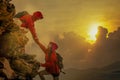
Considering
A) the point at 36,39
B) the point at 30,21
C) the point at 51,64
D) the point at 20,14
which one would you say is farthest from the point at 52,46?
the point at 20,14

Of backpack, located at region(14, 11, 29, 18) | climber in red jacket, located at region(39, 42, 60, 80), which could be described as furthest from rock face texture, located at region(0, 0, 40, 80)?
climber in red jacket, located at region(39, 42, 60, 80)

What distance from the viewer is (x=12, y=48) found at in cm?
6162

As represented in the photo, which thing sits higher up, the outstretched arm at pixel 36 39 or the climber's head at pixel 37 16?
the climber's head at pixel 37 16

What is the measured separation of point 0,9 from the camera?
2381 inches

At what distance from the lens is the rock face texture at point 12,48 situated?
60.6 metres

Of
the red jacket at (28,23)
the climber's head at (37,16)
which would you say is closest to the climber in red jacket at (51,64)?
the red jacket at (28,23)

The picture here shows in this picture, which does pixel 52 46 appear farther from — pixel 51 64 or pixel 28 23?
pixel 28 23

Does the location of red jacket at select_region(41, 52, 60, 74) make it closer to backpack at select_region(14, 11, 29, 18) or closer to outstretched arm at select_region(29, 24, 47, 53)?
outstretched arm at select_region(29, 24, 47, 53)

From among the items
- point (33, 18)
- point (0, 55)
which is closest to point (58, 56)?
point (33, 18)

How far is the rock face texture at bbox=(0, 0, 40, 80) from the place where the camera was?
6063 centimetres

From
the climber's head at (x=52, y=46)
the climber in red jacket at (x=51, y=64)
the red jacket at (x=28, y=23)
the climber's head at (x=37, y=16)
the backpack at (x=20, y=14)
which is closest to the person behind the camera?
the backpack at (x=20, y=14)

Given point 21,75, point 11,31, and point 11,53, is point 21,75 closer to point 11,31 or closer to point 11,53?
point 11,53

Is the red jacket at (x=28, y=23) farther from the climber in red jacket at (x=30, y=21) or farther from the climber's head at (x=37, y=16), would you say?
the climber's head at (x=37, y=16)

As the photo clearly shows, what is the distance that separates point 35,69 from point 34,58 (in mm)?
2248
